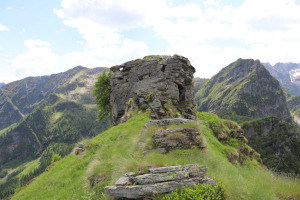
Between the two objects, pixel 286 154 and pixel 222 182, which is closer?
pixel 222 182

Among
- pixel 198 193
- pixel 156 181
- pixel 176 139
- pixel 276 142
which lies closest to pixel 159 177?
pixel 156 181

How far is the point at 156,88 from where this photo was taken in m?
38.3

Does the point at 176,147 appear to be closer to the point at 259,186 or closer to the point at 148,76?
the point at 259,186

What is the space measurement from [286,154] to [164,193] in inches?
7023

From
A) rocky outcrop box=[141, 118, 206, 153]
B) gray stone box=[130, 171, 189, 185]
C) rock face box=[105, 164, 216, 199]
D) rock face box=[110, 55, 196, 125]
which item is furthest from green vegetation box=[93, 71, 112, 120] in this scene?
gray stone box=[130, 171, 189, 185]

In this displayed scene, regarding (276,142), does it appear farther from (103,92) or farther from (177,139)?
(177,139)

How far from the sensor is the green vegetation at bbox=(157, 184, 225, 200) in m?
7.73

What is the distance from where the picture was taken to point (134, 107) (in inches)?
1441

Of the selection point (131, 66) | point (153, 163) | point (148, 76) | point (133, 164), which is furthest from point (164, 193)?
point (131, 66)

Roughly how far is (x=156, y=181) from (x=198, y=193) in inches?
86.3

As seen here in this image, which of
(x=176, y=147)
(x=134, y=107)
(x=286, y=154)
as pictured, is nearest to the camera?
(x=176, y=147)

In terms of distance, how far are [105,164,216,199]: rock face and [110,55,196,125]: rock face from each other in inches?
774

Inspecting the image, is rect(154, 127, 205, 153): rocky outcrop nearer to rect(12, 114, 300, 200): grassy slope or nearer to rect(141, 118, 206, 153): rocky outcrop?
rect(141, 118, 206, 153): rocky outcrop

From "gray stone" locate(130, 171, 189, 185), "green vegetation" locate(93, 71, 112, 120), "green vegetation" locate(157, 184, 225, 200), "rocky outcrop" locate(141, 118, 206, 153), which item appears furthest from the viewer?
"green vegetation" locate(93, 71, 112, 120)
